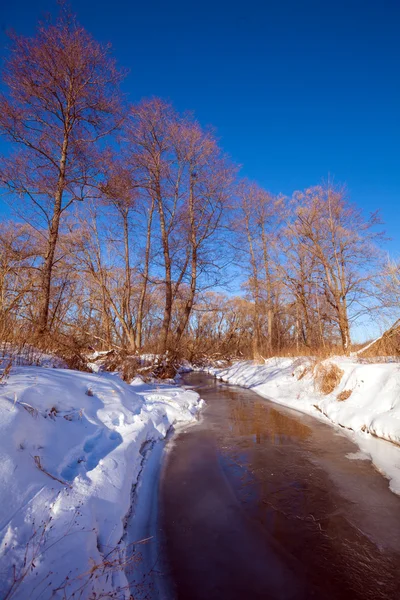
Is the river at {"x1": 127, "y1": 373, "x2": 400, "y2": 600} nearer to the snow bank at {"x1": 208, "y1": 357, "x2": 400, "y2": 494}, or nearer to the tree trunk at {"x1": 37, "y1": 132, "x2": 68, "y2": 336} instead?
the snow bank at {"x1": 208, "y1": 357, "x2": 400, "y2": 494}

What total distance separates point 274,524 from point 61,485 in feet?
5.97

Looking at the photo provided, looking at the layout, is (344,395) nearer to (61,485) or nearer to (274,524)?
(274,524)

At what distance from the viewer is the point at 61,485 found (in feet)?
7.28

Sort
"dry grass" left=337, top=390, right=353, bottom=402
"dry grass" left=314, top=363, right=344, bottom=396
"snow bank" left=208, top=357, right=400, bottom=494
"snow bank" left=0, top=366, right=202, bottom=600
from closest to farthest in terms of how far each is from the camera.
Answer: "snow bank" left=0, top=366, right=202, bottom=600, "snow bank" left=208, top=357, right=400, bottom=494, "dry grass" left=337, top=390, right=353, bottom=402, "dry grass" left=314, top=363, right=344, bottom=396

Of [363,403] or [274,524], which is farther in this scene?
[363,403]

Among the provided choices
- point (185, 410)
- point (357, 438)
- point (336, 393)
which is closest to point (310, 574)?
point (357, 438)

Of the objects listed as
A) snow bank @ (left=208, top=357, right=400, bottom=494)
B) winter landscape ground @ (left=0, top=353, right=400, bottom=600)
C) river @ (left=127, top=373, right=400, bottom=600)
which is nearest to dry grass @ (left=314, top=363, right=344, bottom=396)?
snow bank @ (left=208, top=357, right=400, bottom=494)

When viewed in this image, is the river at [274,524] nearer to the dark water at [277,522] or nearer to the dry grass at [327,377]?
the dark water at [277,522]

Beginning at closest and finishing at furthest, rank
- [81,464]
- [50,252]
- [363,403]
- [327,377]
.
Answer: [81,464] → [363,403] → [50,252] → [327,377]

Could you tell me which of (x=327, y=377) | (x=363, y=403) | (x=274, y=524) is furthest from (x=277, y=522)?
(x=327, y=377)

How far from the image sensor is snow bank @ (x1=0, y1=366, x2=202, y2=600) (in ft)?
5.00

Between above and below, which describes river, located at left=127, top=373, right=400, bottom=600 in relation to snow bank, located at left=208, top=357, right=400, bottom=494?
below

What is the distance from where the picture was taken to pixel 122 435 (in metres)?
3.86

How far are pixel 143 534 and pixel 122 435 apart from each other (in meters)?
1.59
